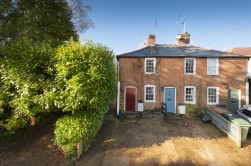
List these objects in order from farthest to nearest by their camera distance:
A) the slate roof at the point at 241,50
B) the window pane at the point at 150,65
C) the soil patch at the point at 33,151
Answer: the slate roof at the point at 241,50 < the window pane at the point at 150,65 < the soil patch at the point at 33,151

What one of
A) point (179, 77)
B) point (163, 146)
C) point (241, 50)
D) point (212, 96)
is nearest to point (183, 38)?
point (179, 77)

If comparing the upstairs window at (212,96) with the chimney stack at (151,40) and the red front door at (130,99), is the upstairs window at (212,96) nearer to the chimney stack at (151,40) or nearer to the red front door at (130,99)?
the red front door at (130,99)

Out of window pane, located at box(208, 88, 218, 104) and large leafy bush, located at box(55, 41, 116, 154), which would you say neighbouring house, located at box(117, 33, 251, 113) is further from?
large leafy bush, located at box(55, 41, 116, 154)

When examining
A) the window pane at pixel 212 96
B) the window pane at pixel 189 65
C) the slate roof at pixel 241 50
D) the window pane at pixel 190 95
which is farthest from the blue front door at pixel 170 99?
the slate roof at pixel 241 50

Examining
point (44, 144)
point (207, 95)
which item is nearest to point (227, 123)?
point (207, 95)

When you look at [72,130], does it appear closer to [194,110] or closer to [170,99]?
[170,99]

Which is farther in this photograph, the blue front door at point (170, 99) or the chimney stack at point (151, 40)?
the chimney stack at point (151, 40)

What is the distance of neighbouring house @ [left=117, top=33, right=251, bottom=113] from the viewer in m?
16.2

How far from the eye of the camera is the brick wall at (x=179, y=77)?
16.2 m

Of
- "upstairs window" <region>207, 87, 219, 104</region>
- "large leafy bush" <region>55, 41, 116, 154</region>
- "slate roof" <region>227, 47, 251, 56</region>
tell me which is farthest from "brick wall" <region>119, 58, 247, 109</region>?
"slate roof" <region>227, 47, 251, 56</region>

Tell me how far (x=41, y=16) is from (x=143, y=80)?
430 inches

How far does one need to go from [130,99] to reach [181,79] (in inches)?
216

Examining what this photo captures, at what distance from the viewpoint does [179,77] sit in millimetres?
16422

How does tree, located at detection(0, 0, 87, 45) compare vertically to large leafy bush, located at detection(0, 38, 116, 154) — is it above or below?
above
